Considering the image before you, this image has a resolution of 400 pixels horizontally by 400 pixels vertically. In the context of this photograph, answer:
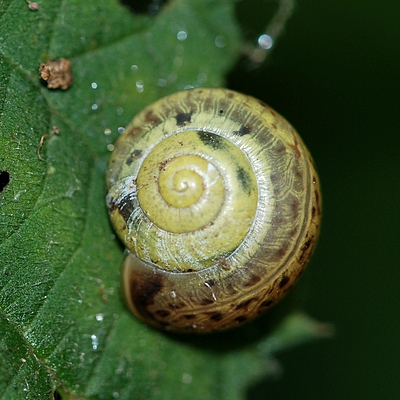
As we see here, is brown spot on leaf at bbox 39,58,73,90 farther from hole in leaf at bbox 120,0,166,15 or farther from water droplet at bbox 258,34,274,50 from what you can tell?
water droplet at bbox 258,34,274,50

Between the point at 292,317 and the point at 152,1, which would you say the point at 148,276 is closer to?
the point at 292,317

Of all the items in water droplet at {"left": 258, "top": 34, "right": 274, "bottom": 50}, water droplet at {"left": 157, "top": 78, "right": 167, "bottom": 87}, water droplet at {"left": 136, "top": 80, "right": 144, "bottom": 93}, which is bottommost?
water droplet at {"left": 136, "top": 80, "right": 144, "bottom": 93}

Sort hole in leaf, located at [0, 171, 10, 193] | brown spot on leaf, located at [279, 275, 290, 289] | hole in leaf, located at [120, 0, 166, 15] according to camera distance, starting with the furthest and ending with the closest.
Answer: hole in leaf, located at [120, 0, 166, 15] < brown spot on leaf, located at [279, 275, 290, 289] < hole in leaf, located at [0, 171, 10, 193]

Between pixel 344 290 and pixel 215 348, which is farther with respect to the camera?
pixel 344 290

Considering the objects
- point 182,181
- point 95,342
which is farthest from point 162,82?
point 95,342

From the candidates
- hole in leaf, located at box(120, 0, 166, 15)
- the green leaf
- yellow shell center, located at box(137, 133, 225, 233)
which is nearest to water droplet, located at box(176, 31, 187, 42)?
the green leaf

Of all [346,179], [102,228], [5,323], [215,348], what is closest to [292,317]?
[215,348]
